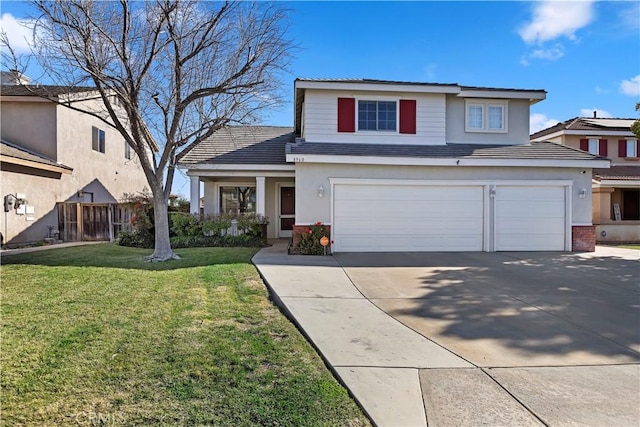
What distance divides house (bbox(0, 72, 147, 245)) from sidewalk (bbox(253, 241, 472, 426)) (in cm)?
1098

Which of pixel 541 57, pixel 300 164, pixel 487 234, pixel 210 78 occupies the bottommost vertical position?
pixel 487 234

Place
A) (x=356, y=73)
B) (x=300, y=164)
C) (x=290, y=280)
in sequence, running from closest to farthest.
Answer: (x=290, y=280)
(x=300, y=164)
(x=356, y=73)

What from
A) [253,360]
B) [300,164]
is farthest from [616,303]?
[300,164]

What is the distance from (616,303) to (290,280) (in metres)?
5.73

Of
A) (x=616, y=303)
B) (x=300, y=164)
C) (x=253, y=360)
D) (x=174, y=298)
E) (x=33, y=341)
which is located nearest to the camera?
(x=253, y=360)

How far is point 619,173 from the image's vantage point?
20125 mm

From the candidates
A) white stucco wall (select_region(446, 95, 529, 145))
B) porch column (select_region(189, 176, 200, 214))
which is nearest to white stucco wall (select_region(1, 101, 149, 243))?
porch column (select_region(189, 176, 200, 214))

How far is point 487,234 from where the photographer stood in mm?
12320

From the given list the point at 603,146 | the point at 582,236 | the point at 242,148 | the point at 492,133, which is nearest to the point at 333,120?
the point at 242,148

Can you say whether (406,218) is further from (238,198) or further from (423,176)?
(238,198)

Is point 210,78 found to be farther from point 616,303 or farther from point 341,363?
point 616,303

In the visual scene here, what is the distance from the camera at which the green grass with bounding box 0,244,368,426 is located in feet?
9.67

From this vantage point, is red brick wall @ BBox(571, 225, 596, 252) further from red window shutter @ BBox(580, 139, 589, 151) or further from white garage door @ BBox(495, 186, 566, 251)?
red window shutter @ BBox(580, 139, 589, 151)

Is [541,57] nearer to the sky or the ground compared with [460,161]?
nearer to the sky
